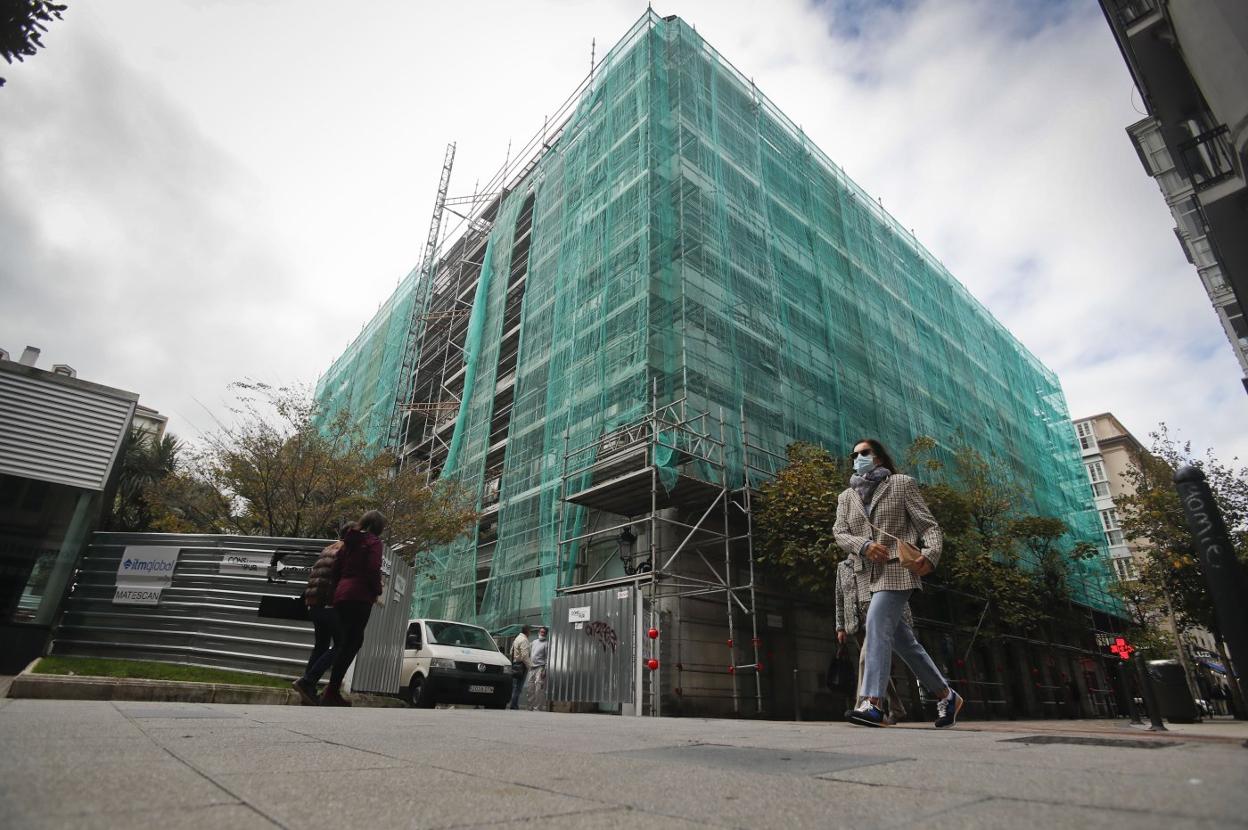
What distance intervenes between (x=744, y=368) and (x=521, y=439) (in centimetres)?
625

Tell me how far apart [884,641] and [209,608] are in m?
8.35

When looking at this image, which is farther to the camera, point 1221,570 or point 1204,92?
point 1204,92

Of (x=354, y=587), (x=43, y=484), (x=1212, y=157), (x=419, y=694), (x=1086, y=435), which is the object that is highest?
(x=1086, y=435)

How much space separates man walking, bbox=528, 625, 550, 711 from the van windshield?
2060 mm

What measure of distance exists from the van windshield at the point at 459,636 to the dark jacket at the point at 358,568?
17.0 ft

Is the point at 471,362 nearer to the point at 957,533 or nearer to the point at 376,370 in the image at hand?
the point at 376,370

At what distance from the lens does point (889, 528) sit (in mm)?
4188

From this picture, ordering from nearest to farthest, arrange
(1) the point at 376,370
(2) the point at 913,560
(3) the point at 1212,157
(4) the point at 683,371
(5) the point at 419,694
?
(2) the point at 913,560 → (5) the point at 419,694 → (3) the point at 1212,157 → (4) the point at 683,371 → (1) the point at 376,370

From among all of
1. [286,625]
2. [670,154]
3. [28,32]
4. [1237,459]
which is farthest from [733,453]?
[1237,459]

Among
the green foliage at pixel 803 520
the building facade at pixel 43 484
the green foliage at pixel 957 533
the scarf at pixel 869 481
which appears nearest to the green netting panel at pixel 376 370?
the building facade at pixel 43 484

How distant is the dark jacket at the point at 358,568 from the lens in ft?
18.0

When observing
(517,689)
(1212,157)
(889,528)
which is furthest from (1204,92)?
(517,689)

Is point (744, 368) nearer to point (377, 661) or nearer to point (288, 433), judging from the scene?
point (377, 661)

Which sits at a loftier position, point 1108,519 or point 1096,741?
point 1108,519
